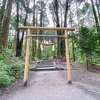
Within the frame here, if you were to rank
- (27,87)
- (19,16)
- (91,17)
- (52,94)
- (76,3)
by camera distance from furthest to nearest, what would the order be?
1. (91,17)
2. (19,16)
3. (76,3)
4. (27,87)
5. (52,94)

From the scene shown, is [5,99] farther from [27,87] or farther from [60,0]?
[60,0]

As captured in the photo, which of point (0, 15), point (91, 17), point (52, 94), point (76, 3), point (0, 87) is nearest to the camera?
point (52, 94)

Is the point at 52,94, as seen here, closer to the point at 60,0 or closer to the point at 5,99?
the point at 5,99

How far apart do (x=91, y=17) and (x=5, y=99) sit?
1909cm

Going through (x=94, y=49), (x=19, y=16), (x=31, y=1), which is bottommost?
(x=94, y=49)

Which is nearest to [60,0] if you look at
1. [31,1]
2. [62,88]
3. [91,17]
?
[31,1]

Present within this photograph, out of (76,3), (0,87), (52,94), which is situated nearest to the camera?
(52,94)

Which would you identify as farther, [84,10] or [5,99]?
[84,10]

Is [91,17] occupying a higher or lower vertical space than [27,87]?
higher

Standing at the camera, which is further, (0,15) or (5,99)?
Result: (0,15)

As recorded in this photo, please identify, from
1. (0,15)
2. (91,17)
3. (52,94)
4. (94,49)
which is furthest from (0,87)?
(91,17)

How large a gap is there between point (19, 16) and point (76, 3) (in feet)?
25.3

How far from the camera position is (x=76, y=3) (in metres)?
15.1

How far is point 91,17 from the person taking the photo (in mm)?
19500
